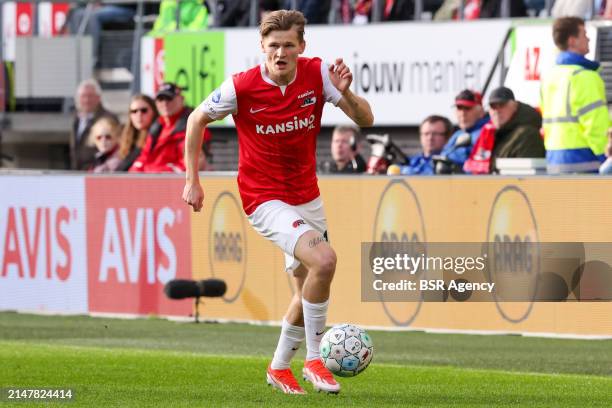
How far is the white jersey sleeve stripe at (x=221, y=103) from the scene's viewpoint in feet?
36.8

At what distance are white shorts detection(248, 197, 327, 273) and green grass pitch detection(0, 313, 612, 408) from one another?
3.10 ft

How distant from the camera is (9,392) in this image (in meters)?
11.4

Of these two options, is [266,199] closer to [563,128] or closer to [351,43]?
[563,128]

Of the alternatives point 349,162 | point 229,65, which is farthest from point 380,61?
point 349,162

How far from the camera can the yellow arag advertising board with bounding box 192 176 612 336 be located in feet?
49.8

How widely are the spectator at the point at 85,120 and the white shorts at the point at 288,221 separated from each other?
1045cm

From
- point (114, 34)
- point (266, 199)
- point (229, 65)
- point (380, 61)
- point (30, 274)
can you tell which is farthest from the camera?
point (114, 34)

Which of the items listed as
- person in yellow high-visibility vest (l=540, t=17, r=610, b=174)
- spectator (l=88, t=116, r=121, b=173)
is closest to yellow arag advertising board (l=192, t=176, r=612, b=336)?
person in yellow high-visibility vest (l=540, t=17, r=610, b=174)

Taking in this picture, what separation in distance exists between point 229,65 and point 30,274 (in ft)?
16.7

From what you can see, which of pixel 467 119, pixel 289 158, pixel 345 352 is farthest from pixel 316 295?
pixel 467 119

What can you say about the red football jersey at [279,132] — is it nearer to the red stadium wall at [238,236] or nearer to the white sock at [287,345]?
the white sock at [287,345]

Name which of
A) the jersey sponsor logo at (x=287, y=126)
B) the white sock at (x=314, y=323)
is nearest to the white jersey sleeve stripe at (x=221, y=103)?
the jersey sponsor logo at (x=287, y=126)

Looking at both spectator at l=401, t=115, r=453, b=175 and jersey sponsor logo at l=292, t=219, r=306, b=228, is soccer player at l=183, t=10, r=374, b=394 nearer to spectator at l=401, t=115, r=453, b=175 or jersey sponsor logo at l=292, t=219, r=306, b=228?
jersey sponsor logo at l=292, t=219, r=306, b=228

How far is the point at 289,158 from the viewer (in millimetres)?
11289
